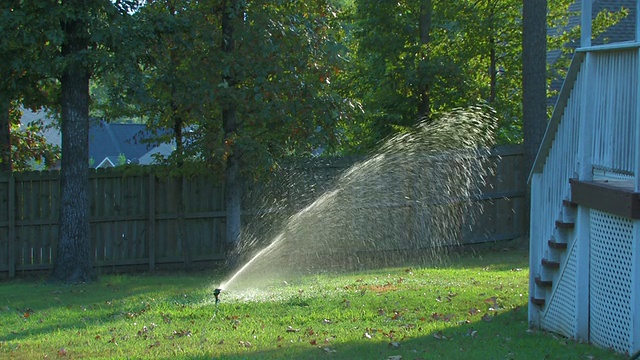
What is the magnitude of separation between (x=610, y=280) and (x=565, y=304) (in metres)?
0.92

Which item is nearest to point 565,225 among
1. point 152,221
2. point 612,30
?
point 152,221

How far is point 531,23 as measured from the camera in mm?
17531

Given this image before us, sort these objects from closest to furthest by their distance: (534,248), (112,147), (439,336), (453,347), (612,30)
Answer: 1. (453,347)
2. (439,336)
3. (534,248)
4. (612,30)
5. (112,147)

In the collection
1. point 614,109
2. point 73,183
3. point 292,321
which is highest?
point 614,109

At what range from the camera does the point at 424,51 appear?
64.1 feet

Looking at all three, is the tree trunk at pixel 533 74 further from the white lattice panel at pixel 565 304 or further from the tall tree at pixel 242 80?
the white lattice panel at pixel 565 304

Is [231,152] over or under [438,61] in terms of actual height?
under

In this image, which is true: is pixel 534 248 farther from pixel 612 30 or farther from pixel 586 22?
pixel 612 30

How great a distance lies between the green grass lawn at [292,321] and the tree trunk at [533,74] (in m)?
5.30

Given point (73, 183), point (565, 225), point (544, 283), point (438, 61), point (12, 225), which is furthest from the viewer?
point (438, 61)

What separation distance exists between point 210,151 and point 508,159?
7.21m

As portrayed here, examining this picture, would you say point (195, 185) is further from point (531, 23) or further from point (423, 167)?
point (531, 23)

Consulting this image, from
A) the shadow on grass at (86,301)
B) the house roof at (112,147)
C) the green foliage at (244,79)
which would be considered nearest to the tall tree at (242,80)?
the green foliage at (244,79)

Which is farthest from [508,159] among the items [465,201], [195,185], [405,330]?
[405,330]
